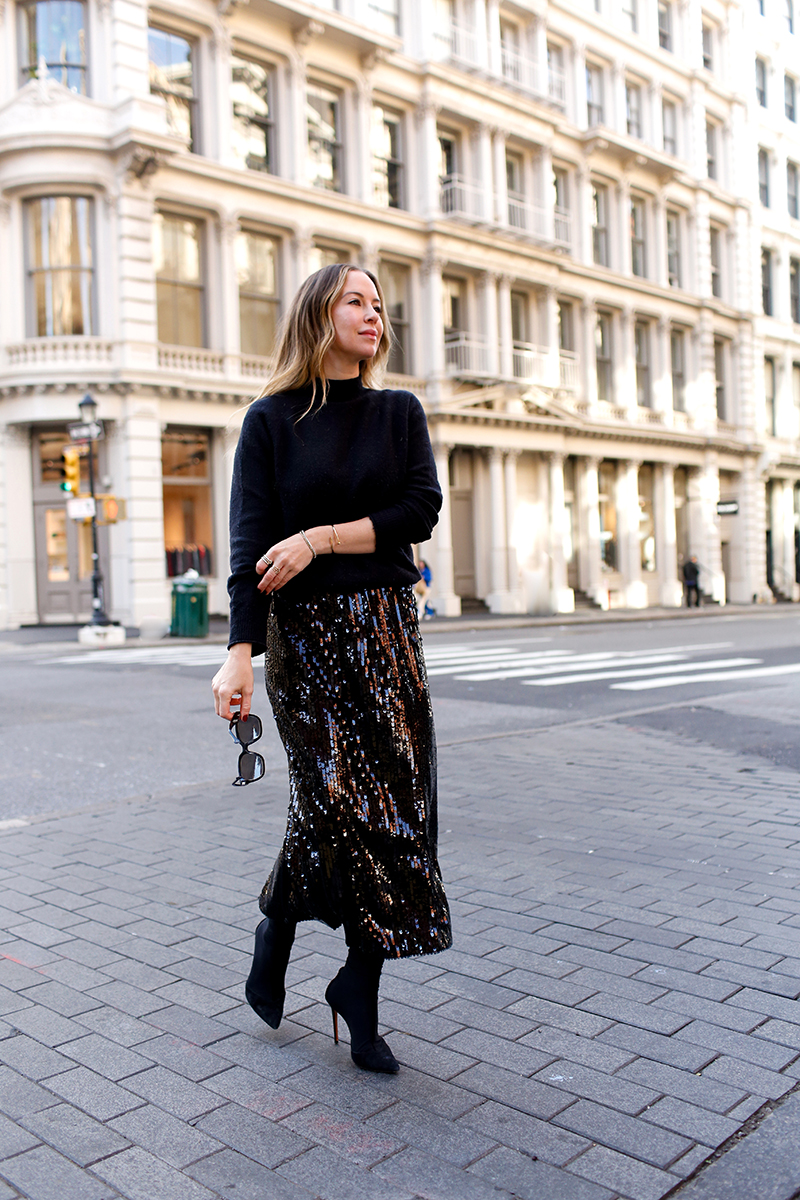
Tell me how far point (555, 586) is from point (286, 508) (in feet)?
101

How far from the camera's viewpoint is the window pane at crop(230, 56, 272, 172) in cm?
2625

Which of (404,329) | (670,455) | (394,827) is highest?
(404,329)

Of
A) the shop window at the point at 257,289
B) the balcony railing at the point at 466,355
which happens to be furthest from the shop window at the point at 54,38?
the balcony railing at the point at 466,355

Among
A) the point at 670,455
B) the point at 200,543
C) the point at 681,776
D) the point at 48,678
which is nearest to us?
the point at 681,776

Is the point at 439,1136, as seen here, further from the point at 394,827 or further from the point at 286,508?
the point at 286,508

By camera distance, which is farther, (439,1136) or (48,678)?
(48,678)

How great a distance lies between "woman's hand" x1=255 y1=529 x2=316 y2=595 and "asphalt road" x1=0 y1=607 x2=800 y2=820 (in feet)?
12.8

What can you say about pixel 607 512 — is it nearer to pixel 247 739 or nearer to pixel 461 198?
pixel 461 198

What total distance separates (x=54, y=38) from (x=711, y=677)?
19860 millimetres

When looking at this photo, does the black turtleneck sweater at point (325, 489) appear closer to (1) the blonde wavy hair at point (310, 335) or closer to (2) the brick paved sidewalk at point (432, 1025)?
(1) the blonde wavy hair at point (310, 335)

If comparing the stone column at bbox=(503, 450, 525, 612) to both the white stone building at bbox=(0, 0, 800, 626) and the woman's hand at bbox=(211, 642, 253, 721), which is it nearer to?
the white stone building at bbox=(0, 0, 800, 626)

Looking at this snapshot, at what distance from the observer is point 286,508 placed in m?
2.83

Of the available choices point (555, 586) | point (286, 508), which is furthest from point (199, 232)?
point (286, 508)

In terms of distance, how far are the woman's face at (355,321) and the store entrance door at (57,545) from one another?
22.0 meters
